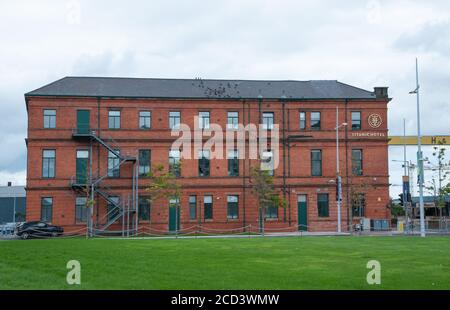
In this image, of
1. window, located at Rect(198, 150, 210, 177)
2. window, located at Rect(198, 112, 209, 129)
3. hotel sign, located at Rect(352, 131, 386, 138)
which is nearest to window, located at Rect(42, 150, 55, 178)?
window, located at Rect(198, 150, 210, 177)

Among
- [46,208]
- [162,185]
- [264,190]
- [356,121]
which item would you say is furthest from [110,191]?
[356,121]

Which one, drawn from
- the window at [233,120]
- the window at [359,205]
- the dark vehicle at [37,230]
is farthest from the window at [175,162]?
the window at [359,205]

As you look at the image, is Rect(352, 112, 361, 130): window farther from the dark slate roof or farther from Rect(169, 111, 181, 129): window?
Rect(169, 111, 181, 129): window

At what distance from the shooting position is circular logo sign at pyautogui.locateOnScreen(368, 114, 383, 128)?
5703 cm

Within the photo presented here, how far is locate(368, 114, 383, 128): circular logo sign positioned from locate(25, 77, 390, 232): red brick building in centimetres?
9

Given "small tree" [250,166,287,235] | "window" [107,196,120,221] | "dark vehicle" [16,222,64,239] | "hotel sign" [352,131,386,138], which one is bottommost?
"dark vehicle" [16,222,64,239]

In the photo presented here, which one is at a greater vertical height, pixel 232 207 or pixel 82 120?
pixel 82 120

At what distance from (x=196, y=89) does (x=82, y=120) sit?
10783 millimetres

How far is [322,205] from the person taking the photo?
55938 millimetres

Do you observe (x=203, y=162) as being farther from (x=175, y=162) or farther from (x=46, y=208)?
(x=46, y=208)

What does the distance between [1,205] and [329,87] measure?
5468 cm

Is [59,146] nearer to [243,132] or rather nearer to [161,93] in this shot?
[161,93]
